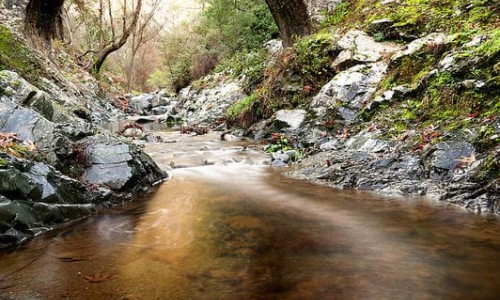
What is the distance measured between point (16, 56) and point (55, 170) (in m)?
6.23

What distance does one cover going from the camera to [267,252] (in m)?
2.88

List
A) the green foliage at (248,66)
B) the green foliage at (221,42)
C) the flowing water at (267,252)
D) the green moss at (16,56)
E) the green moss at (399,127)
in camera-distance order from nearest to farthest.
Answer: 1. the flowing water at (267,252)
2. the green moss at (399,127)
3. the green moss at (16,56)
4. the green foliage at (248,66)
5. the green foliage at (221,42)

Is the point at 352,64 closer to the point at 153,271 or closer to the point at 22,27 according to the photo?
the point at 153,271

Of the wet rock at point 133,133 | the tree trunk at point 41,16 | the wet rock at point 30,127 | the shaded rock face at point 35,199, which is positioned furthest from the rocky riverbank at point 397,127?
the tree trunk at point 41,16

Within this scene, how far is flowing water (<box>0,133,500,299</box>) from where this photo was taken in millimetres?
2324

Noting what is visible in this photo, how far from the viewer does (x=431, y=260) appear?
264 centimetres

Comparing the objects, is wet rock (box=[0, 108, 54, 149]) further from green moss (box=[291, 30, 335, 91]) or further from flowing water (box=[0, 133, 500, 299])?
green moss (box=[291, 30, 335, 91])

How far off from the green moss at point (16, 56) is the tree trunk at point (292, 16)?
20.0ft

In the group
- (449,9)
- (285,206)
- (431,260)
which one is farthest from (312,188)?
(449,9)

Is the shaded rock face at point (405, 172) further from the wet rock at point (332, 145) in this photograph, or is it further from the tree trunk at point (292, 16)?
the tree trunk at point (292, 16)

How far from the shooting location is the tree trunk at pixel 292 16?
993 cm

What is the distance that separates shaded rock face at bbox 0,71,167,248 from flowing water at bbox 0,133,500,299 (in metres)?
0.23

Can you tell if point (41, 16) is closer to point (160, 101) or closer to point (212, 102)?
Answer: point (212, 102)

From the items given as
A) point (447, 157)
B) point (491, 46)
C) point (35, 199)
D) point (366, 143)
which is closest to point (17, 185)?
point (35, 199)
